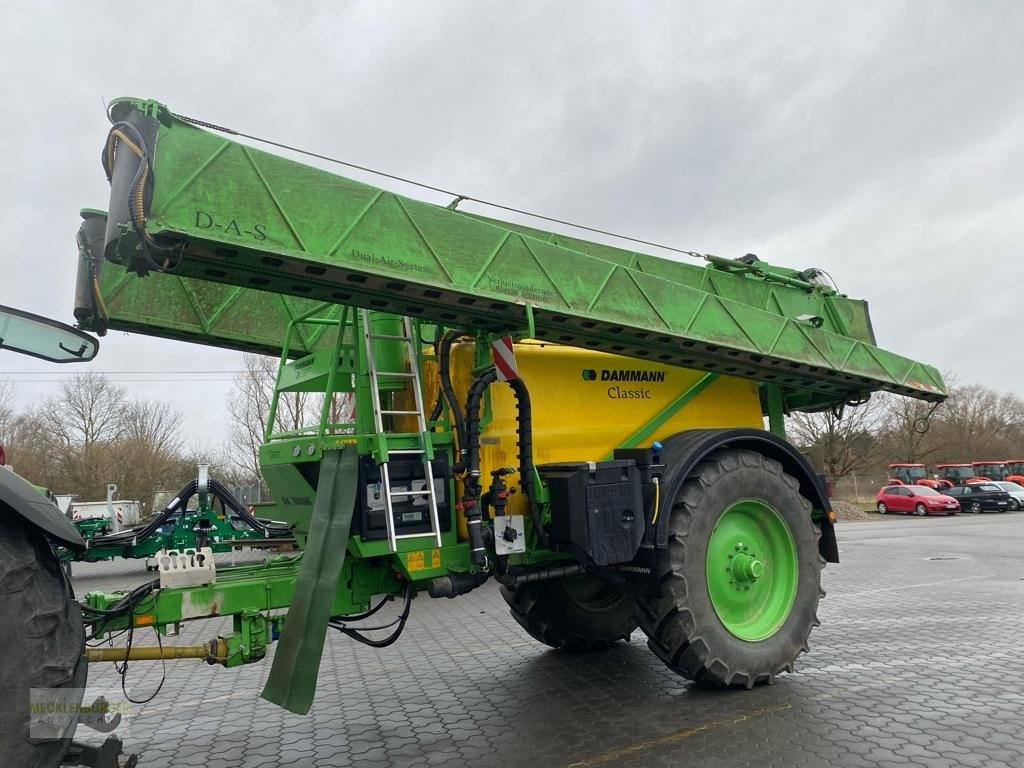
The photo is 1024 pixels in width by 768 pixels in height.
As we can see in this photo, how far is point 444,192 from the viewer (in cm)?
510

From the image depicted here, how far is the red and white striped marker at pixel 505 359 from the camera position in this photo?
14.8 feet

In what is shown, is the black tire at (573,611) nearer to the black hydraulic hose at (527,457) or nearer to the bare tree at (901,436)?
the black hydraulic hose at (527,457)

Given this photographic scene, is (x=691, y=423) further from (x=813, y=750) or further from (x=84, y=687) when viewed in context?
(x=84, y=687)

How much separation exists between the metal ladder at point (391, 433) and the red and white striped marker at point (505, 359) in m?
0.55

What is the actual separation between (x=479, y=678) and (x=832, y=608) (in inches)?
190

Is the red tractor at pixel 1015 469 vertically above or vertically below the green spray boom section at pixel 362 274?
below

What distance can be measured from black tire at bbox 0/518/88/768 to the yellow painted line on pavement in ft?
8.54

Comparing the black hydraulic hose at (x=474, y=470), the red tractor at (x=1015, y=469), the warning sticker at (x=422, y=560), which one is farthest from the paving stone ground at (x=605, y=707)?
the red tractor at (x=1015, y=469)

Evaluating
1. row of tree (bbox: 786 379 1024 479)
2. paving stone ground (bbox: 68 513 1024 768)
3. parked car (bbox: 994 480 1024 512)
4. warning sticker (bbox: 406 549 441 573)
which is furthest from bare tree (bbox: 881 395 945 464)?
warning sticker (bbox: 406 549 441 573)

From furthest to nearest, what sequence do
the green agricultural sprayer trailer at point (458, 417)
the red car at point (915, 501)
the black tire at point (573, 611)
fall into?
the red car at point (915, 501)
the black tire at point (573, 611)
the green agricultural sprayer trailer at point (458, 417)

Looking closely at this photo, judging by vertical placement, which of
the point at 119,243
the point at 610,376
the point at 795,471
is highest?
the point at 119,243

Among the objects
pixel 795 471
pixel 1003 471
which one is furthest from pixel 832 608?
pixel 1003 471

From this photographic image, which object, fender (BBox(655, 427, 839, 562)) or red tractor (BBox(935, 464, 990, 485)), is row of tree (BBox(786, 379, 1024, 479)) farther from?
fender (BBox(655, 427, 839, 562))

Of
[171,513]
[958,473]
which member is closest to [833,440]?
[958,473]
